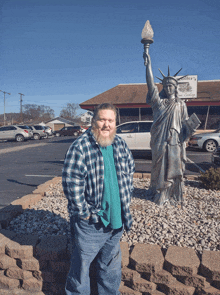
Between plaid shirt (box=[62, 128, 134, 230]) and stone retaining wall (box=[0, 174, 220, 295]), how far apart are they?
589 mm

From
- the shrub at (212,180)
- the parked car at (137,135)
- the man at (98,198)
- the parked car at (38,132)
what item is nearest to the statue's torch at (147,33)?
the man at (98,198)

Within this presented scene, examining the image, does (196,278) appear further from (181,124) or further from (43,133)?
(43,133)

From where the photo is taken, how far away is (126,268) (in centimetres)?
238

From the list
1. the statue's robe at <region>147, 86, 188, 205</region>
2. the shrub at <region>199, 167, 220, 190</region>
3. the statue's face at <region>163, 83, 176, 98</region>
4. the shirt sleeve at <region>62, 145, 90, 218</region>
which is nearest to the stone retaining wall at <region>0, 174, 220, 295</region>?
the shirt sleeve at <region>62, 145, 90, 218</region>

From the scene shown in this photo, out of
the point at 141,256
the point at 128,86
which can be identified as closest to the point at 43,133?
the point at 128,86

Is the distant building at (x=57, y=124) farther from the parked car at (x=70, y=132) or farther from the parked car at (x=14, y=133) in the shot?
the parked car at (x=14, y=133)

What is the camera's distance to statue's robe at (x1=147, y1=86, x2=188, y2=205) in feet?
12.6

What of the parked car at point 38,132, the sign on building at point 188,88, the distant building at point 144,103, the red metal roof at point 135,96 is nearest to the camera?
the sign on building at point 188,88

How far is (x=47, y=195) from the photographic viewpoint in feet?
16.0

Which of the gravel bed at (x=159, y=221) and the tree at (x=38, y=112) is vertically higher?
the tree at (x=38, y=112)

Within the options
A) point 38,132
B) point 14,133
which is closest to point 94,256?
point 14,133

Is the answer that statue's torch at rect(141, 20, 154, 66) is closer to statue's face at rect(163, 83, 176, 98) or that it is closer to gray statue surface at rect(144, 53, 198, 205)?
gray statue surface at rect(144, 53, 198, 205)

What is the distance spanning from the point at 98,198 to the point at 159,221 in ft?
5.72

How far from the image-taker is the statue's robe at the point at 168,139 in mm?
3850
